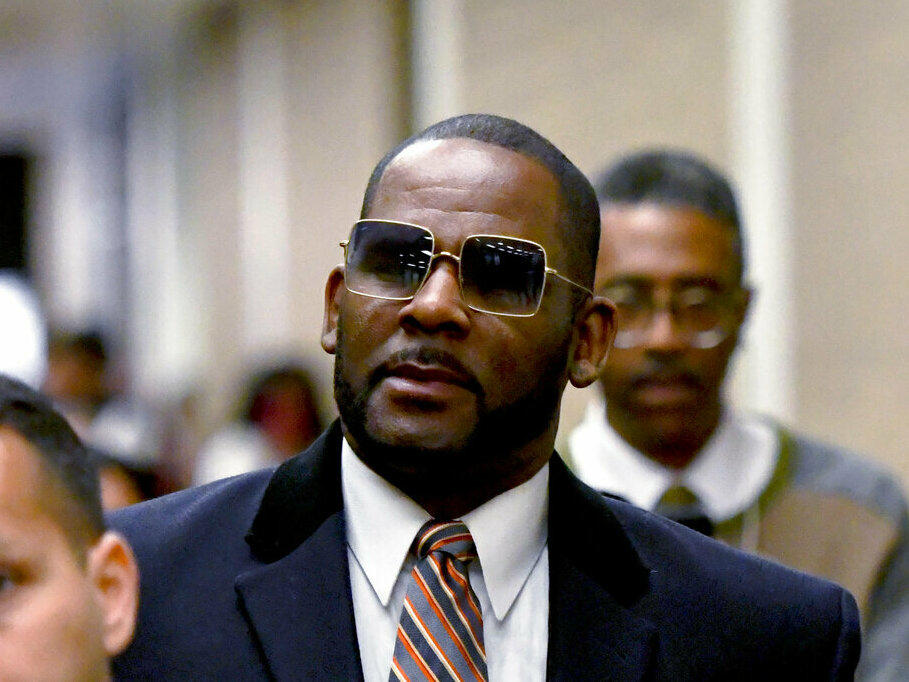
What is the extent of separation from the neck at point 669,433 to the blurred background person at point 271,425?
3.47 metres

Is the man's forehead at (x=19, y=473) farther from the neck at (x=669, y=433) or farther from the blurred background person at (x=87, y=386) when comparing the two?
the blurred background person at (x=87, y=386)

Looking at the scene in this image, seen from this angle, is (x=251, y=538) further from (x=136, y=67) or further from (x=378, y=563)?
(x=136, y=67)

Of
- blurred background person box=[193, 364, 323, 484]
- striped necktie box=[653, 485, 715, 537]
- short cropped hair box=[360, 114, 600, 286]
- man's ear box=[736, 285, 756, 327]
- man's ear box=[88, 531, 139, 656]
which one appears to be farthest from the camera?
blurred background person box=[193, 364, 323, 484]

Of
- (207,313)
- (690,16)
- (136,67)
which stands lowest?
(207,313)

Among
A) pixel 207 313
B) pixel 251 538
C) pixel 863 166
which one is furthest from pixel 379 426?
pixel 207 313

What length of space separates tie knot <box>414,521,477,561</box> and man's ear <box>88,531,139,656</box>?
0.52 metres

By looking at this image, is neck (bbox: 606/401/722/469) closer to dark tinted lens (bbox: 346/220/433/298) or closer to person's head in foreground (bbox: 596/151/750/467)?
person's head in foreground (bbox: 596/151/750/467)

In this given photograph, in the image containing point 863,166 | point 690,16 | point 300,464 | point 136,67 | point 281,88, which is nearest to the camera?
point 300,464

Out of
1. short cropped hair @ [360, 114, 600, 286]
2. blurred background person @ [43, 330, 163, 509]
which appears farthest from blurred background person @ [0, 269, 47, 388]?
short cropped hair @ [360, 114, 600, 286]

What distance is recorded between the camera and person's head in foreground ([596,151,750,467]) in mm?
3165

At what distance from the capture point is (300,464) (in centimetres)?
221

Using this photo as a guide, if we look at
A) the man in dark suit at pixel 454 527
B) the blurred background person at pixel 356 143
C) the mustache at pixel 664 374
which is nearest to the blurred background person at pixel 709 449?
the mustache at pixel 664 374

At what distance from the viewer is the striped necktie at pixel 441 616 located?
76.6 inches

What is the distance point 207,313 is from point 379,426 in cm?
1130
